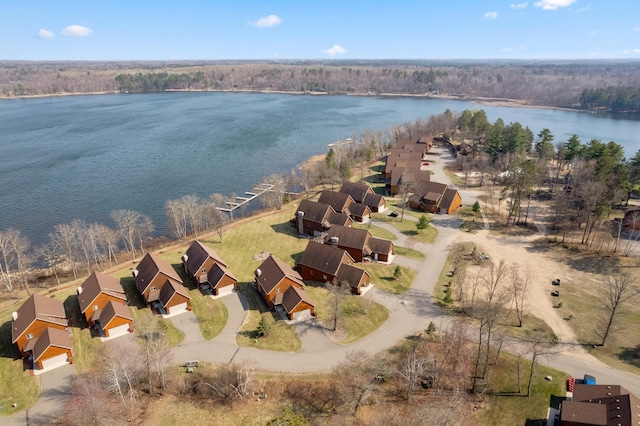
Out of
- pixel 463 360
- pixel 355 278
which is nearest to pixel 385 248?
pixel 355 278

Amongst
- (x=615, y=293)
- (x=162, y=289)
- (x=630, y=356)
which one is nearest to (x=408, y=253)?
(x=615, y=293)

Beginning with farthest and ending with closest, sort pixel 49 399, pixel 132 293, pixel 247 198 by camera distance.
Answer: pixel 247 198 < pixel 132 293 < pixel 49 399

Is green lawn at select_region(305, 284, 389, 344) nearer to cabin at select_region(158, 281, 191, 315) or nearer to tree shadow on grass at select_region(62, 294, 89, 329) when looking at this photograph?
cabin at select_region(158, 281, 191, 315)

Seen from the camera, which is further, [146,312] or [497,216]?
[497,216]

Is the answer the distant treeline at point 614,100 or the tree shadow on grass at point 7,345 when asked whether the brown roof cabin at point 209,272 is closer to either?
the tree shadow on grass at point 7,345

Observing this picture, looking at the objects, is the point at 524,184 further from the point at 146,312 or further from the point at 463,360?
the point at 146,312

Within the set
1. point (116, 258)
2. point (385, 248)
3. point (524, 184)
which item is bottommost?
point (116, 258)

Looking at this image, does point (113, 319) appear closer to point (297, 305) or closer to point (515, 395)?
point (297, 305)
